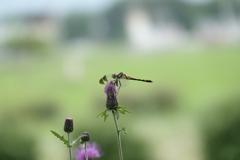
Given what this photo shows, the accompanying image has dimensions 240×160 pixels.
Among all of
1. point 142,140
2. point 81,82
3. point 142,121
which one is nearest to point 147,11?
point 81,82

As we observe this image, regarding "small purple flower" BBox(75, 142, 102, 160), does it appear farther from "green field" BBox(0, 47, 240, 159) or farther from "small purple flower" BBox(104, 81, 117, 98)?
"green field" BBox(0, 47, 240, 159)

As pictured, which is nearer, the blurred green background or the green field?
the green field

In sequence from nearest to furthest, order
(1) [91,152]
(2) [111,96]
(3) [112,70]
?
(2) [111,96] → (1) [91,152] → (3) [112,70]

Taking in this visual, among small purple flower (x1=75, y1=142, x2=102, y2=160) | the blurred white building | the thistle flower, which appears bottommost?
small purple flower (x1=75, y1=142, x2=102, y2=160)

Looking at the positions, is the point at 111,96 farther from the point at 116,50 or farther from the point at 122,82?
the point at 116,50

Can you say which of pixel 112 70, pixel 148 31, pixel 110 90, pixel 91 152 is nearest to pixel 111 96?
pixel 110 90

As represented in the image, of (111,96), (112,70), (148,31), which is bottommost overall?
(111,96)

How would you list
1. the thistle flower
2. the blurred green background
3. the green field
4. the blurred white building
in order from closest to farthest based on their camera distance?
the thistle flower
the green field
the blurred green background
the blurred white building

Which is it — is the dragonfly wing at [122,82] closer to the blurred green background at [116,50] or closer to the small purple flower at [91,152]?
the small purple flower at [91,152]

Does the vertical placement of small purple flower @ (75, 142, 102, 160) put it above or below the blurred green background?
below

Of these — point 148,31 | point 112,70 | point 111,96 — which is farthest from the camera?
point 112,70

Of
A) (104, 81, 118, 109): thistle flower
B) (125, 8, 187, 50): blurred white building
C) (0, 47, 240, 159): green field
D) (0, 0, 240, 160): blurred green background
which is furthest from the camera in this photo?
(125, 8, 187, 50): blurred white building

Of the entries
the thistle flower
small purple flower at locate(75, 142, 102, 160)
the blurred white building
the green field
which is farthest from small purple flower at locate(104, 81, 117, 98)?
the blurred white building
